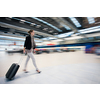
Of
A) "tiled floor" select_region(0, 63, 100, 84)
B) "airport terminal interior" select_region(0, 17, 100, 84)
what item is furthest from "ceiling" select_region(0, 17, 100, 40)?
"tiled floor" select_region(0, 63, 100, 84)

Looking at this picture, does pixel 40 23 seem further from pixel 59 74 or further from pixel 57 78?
pixel 57 78

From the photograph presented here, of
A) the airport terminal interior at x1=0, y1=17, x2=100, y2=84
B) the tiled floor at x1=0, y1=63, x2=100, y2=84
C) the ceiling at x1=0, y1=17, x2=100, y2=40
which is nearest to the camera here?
the tiled floor at x1=0, y1=63, x2=100, y2=84

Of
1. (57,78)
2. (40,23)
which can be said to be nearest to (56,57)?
(57,78)

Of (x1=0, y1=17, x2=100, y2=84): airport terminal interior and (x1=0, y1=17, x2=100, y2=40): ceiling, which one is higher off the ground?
(x1=0, y1=17, x2=100, y2=40): ceiling

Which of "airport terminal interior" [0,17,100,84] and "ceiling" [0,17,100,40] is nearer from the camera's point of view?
"airport terminal interior" [0,17,100,84]

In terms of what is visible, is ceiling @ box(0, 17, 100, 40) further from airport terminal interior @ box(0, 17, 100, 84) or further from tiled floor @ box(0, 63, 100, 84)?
tiled floor @ box(0, 63, 100, 84)

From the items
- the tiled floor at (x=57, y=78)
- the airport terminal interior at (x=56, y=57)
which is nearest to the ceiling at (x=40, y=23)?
Answer: the airport terminal interior at (x=56, y=57)

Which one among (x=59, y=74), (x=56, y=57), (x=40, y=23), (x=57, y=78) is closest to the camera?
(x=57, y=78)

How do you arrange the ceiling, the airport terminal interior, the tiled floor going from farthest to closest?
the ceiling → the airport terminal interior → the tiled floor

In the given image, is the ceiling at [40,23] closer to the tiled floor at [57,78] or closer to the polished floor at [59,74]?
the polished floor at [59,74]
